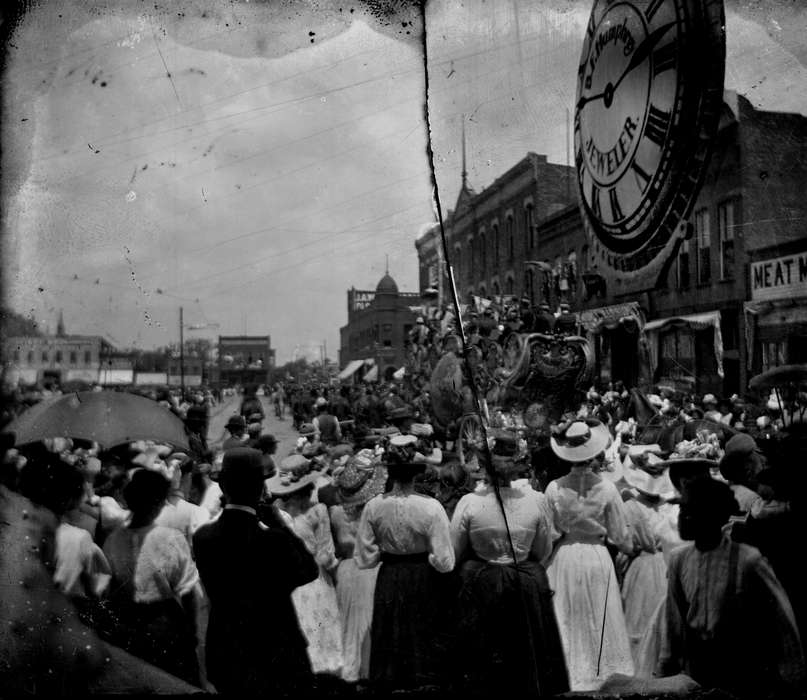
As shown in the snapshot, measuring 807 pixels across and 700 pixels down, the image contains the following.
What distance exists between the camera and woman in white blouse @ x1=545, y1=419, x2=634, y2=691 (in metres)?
3.58

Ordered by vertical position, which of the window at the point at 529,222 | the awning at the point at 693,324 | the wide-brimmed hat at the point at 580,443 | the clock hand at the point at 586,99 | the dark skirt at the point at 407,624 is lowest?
the dark skirt at the point at 407,624

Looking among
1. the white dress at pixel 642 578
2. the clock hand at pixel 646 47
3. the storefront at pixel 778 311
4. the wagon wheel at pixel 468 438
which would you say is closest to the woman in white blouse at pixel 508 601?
the white dress at pixel 642 578

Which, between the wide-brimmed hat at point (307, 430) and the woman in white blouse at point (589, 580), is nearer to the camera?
the woman in white blouse at point (589, 580)

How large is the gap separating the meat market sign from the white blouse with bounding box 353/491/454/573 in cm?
210

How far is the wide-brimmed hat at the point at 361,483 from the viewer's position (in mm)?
4023

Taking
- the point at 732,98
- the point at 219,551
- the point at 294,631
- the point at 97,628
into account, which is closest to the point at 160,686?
the point at 97,628

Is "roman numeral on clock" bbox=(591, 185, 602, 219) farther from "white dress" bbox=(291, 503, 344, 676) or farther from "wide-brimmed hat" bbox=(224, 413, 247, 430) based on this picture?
"wide-brimmed hat" bbox=(224, 413, 247, 430)

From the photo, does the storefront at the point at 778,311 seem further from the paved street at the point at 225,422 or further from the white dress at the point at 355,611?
the paved street at the point at 225,422

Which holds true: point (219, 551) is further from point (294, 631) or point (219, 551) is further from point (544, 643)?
point (544, 643)

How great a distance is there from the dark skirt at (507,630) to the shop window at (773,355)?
165 cm

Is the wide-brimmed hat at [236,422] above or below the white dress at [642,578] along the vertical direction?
above

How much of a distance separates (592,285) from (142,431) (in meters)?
2.35

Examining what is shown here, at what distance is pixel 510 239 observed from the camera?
5.14 meters

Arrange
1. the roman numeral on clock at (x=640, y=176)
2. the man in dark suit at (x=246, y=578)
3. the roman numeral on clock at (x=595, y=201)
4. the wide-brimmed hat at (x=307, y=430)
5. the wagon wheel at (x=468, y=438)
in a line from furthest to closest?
1. the wagon wheel at (x=468, y=438)
2. the wide-brimmed hat at (x=307, y=430)
3. the man in dark suit at (x=246, y=578)
4. the roman numeral on clock at (x=595, y=201)
5. the roman numeral on clock at (x=640, y=176)
